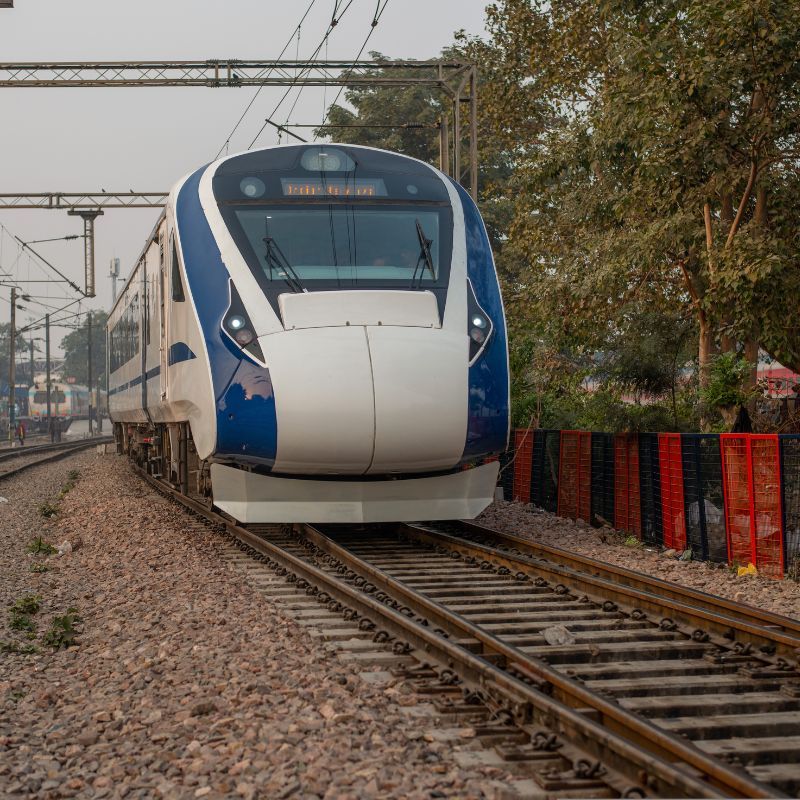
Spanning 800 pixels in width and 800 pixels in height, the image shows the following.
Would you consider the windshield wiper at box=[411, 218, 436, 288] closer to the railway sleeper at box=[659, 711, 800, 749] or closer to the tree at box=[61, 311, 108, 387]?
the railway sleeper at box=[659, 711, 800, 749]

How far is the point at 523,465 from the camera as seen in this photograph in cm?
1544

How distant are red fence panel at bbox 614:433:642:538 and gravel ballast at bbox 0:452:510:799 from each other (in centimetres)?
452

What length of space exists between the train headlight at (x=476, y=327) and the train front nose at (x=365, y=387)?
13cm

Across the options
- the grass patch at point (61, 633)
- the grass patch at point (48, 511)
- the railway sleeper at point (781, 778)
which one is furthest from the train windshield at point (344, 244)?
the grass patch at point (48, 511)

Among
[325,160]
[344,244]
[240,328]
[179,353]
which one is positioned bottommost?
[179,353]

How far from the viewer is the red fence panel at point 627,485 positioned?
452 inches

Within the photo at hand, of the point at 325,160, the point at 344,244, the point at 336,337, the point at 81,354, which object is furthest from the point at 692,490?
the point at 81,354

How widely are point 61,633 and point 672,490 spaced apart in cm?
598

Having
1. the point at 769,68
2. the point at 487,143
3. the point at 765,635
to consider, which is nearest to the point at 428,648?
the point at 765,635

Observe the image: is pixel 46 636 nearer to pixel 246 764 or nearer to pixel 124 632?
pixel 124 632

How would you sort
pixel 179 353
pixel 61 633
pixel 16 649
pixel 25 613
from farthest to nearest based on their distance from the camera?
pixel 179 353
pixel 25 613
pixel 61 633
pixel 16 649

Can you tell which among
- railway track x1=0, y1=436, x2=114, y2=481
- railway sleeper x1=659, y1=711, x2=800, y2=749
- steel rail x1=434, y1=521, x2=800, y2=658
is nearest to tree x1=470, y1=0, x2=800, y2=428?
steel rail x1=434, y1=521, x2=800, y2=658

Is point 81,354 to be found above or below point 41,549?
above

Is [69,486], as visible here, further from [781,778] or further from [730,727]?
[781,778]
